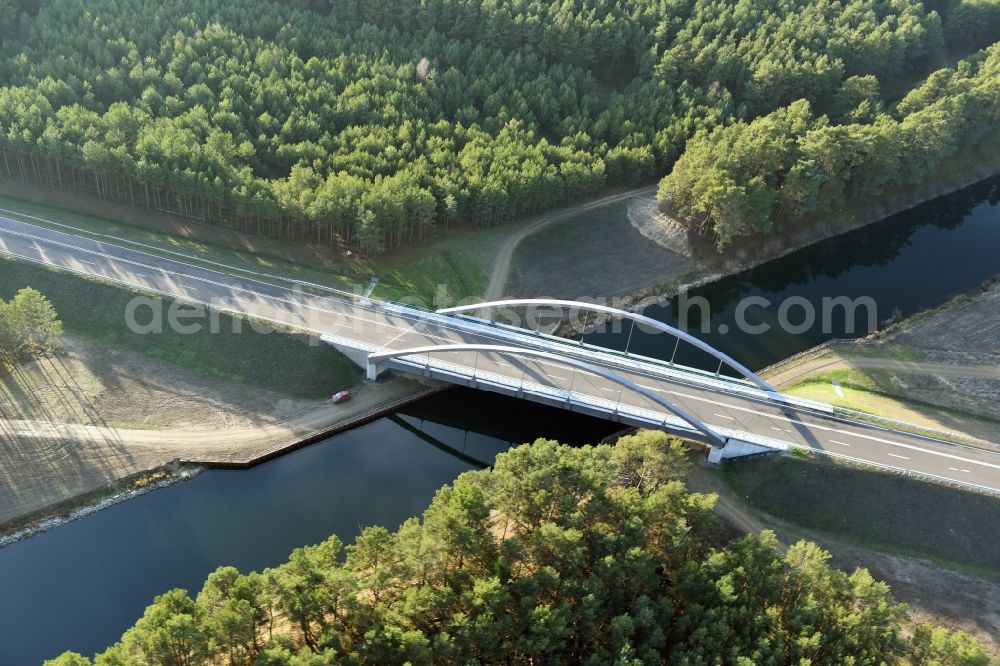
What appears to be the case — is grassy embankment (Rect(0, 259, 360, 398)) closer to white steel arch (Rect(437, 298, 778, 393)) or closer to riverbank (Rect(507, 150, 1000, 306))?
white steel arch (Rect(437, 298, 778, 393))

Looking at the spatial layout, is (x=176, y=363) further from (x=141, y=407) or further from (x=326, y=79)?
(x=326, y=79)

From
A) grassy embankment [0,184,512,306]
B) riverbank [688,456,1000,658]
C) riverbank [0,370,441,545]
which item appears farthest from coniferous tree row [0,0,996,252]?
riverbank [688,456,1000,658]

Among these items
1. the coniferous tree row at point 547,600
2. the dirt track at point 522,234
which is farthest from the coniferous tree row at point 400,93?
the coniferous tree row at point 547,600

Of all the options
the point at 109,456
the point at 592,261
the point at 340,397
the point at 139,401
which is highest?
the point at 592,261

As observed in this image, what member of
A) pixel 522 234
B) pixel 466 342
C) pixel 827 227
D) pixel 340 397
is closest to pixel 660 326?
pixel 466 342

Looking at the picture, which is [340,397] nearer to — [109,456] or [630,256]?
[109,456]

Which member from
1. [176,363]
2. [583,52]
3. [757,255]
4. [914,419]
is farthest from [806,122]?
[176,363]
